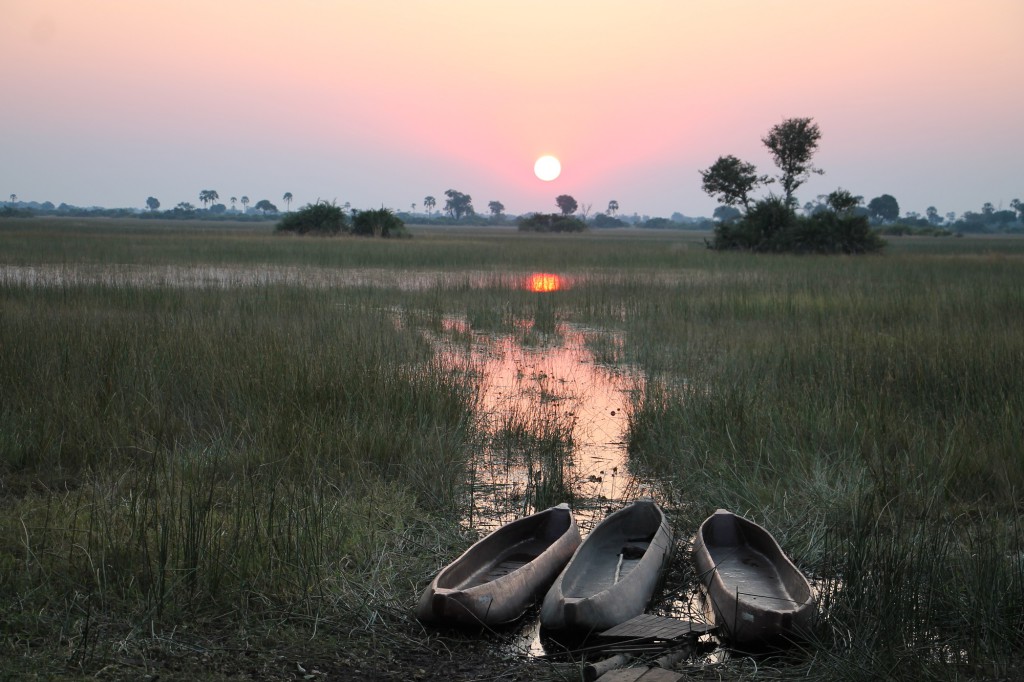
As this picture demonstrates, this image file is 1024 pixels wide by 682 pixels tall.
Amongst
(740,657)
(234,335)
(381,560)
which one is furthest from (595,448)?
(234,335)

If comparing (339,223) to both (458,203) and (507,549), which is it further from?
(458,203)

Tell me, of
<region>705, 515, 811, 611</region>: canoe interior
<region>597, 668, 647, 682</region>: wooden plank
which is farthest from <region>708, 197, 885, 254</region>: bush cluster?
<region>597, 668, 647, 682</region>: wooden plank

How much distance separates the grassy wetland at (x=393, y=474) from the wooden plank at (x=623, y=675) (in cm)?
21

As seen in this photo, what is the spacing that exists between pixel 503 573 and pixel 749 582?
1242 mm

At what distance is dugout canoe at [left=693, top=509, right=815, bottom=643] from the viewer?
12.1 feet

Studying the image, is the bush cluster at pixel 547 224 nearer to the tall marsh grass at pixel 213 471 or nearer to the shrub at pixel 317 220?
the shrub at pixel 317 220

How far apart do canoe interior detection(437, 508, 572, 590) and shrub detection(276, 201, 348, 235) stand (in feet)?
123

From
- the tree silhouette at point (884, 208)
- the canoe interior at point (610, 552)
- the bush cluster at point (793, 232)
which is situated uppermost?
the tree silhouette at point (884, 208)

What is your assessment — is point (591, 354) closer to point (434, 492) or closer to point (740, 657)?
point (434, 492)

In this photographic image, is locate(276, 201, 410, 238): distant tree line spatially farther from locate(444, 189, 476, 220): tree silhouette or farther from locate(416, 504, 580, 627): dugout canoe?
locate(444, 189, 476, 220): tree silhouette

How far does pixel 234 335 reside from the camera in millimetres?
9125

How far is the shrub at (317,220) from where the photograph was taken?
4128cm

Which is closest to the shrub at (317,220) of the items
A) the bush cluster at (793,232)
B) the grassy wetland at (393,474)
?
the bush cluster at (793,232)

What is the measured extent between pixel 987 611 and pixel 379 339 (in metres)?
6.99
